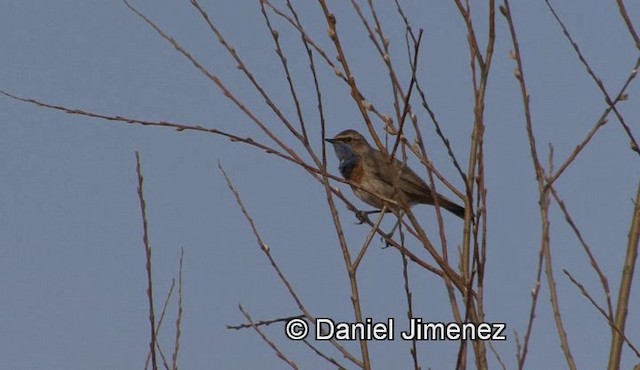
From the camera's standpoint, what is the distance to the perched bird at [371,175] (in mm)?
9719

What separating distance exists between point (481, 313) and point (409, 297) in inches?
16.0

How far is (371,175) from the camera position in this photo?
9891 mm

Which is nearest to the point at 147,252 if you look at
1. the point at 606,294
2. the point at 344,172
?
the point at 606,294

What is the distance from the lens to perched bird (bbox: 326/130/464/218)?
9.72 m

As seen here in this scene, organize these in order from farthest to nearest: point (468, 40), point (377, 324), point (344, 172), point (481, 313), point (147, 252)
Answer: point (344, 172) → point (377, 324) → point (147, 252) → point (468, 40) → point (481, 313)

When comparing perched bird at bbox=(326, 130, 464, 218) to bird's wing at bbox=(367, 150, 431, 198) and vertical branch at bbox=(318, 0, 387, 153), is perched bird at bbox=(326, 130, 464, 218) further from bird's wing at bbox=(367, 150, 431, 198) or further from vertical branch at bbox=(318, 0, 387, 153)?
vertical branch at bbox=(318, 0, 387, 153)

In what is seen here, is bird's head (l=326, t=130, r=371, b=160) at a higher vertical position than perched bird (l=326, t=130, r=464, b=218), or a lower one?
higher

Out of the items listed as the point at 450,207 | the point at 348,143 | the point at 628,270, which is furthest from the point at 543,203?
the point at 348,143

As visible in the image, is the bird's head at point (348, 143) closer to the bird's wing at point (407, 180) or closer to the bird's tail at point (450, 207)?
the bird's wing at point (407, 180)

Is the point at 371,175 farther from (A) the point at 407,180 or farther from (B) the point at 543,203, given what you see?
(B) the point at 543,203

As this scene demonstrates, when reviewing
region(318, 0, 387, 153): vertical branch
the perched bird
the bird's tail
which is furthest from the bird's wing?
region(318, 0, 387, 153): vertical branch

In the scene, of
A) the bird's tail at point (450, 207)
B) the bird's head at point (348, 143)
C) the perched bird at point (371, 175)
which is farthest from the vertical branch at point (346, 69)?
the bird's head at point (348, 143)

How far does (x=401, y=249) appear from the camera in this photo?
3785 millimetres

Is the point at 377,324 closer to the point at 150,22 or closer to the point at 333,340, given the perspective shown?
the point at 333,340
